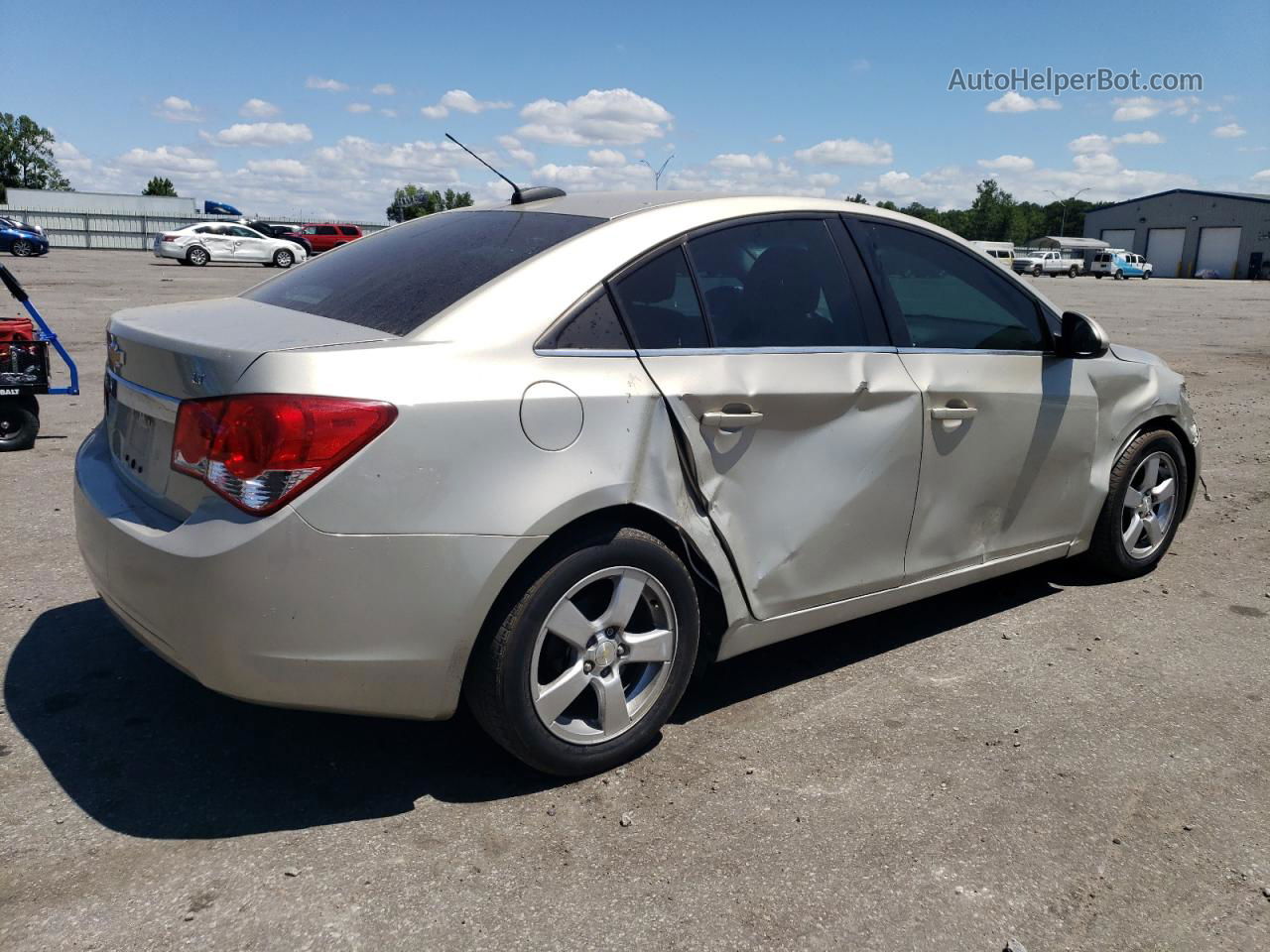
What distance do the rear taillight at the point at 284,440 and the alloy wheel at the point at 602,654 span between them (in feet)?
2.32

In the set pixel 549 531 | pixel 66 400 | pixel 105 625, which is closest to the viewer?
pixel 549 531

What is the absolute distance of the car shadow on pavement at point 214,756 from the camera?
9.52 ft

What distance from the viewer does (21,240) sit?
3859cm

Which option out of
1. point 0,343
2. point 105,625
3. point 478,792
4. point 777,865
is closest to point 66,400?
point 0,343

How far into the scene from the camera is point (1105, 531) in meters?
4.77

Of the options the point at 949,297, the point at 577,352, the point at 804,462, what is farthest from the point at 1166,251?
the point at 577,352

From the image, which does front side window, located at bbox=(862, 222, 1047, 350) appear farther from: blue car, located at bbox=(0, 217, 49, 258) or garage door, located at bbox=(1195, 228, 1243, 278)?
garage door, located at bbox=(1195, 228, 1243, 278)

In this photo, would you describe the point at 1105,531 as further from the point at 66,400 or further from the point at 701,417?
the point at 66,400

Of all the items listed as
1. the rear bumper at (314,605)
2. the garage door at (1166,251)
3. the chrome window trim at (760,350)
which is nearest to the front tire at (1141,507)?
the chrome window trim at (760,350)

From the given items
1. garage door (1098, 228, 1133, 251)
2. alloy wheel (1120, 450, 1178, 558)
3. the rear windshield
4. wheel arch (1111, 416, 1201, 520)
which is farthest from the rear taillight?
garage door (1098, 228, 1133, 251)

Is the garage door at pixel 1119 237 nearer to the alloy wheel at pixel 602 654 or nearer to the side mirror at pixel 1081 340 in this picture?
the side mirror at pixel 1081 340

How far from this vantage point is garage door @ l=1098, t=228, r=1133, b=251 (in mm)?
94312

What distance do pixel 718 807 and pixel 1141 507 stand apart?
2881mm

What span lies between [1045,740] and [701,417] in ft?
4.98
